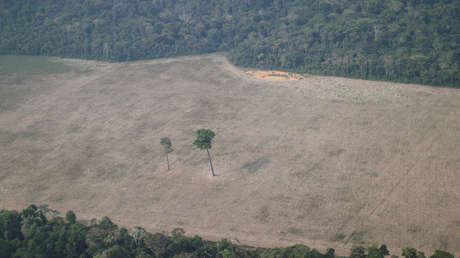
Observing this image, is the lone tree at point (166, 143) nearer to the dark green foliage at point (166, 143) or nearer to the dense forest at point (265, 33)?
the dark green foliage at point (166, 143)

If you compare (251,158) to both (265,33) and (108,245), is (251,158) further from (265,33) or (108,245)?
(265,33)

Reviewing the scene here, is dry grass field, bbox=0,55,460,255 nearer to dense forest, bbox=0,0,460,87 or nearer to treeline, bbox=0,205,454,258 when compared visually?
treeline, bbox=0,205,454,258

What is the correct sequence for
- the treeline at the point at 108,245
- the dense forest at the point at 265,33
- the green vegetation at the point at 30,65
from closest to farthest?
the treeline at the point at 108,245, the dense forest at the point at 265,33, the green vegetation at the point at 30,65

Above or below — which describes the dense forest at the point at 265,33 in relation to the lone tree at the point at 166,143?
above

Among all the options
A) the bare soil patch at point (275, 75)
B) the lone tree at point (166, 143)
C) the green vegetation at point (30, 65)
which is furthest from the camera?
the green vegetation at point (30, 65)

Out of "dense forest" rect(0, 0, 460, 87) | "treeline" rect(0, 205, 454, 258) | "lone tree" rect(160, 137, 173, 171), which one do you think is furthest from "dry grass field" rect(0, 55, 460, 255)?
"dense forest" rect(0, 0, 460, 87)

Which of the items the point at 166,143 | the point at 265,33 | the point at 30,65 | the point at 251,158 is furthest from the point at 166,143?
the point at 30,65

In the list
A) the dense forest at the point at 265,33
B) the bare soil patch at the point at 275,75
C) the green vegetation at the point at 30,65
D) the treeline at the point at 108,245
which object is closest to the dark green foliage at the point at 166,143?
the treeline at the point at 108,245

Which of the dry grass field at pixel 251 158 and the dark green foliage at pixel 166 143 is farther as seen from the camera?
the dark green foliage at pixel 166 143
